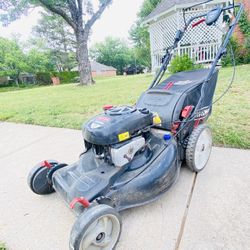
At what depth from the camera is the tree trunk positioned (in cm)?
1170

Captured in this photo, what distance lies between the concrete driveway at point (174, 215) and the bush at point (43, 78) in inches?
1094

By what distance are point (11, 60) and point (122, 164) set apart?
30.5 m

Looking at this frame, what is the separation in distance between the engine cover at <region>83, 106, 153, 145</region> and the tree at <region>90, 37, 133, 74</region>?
2048 inches

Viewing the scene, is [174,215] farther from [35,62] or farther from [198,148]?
[35,62]

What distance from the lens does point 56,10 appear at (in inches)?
428

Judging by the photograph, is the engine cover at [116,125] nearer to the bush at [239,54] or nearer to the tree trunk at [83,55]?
the bush at [239,54]

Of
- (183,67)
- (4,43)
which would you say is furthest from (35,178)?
(4,43)

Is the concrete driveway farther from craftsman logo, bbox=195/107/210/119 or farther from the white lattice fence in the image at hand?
the white lattice fence

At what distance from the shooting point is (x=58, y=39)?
125 feet

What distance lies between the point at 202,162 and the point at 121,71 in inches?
2051

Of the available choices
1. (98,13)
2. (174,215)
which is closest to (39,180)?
(174,215)

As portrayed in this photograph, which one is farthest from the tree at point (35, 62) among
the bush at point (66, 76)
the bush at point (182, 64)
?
the bush at point (182, 64)

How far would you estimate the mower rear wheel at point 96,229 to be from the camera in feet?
3.74

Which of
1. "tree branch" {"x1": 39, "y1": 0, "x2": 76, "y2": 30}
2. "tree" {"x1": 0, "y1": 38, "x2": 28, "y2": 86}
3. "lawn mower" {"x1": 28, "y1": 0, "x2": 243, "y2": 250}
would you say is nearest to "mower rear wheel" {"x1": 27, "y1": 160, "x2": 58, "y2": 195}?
"lawn mower" {"x1": 28, "y1": 0, "x2": 243, "y2": 250}
